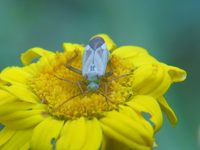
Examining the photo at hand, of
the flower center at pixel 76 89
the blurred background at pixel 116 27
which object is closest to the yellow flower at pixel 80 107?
the flower center at pixel 76 89

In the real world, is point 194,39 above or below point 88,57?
below

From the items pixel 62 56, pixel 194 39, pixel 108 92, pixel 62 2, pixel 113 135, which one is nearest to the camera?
pixel 113 135

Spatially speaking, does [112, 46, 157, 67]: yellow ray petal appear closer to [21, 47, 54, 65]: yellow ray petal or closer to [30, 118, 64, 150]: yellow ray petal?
[21, 47, 54, 65]: yellow ray petal

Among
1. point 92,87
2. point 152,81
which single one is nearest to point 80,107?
point 92,87

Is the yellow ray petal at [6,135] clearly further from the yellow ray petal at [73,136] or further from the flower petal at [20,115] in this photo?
the yellow ray petal at [73,136]

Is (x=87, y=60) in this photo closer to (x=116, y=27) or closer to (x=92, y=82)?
(x=92, y=82)

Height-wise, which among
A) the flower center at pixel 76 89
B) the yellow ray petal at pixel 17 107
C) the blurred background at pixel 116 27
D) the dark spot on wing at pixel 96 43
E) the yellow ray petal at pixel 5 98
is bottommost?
the blurred background at pixel 116 27

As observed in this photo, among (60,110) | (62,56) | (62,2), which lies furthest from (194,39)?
(60,110)

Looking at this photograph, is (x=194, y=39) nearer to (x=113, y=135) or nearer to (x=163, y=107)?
(x=163, y=107)
